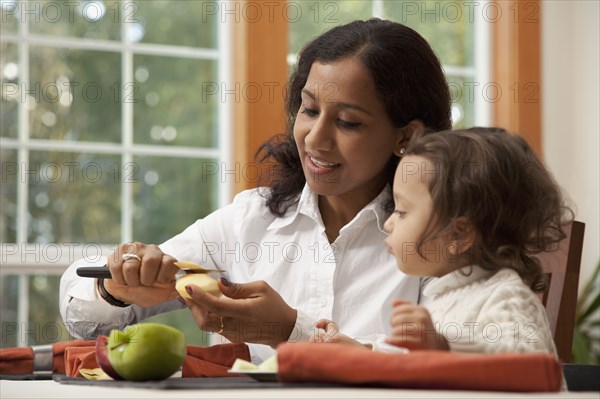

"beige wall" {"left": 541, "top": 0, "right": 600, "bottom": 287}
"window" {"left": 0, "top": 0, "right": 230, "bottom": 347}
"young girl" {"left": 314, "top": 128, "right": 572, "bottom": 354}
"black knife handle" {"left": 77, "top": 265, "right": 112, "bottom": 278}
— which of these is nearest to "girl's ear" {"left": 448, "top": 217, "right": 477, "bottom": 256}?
"young girl" {"left": 314, "top": 128, "right": 572, "bottom": 354}

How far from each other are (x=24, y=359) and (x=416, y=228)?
26.5 inches

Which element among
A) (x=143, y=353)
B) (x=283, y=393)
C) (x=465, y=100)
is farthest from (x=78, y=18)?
(x=283, y=393)

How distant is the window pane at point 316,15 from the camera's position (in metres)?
3.43

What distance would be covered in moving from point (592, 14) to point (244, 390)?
318cm

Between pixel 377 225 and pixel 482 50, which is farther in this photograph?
pixel 482 50

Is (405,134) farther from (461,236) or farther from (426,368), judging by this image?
(426,368)

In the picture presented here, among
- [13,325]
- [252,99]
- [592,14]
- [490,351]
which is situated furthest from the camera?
[592,14]

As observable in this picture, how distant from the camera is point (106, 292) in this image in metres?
1.75

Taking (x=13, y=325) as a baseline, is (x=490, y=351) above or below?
above

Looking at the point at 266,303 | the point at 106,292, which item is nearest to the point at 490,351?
the point at 266,303

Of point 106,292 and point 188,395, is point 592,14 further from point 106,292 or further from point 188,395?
point 188,395

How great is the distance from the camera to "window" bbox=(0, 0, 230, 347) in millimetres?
3057

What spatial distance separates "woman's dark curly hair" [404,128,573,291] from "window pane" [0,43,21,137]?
2006 millimetres

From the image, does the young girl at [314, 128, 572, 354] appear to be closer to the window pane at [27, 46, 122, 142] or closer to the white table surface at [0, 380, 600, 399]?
the white table surface at [0, 380, 600, 399]
